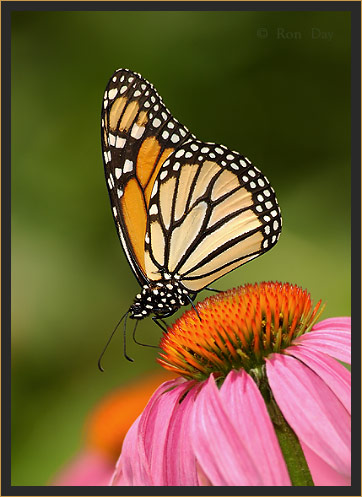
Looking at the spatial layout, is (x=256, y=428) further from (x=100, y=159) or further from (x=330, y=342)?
(x=100, y=159)

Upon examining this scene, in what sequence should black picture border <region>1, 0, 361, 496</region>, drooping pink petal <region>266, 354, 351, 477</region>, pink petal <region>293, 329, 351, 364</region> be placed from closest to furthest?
drooping pink petal <region>266, 354, 351, 477</region>
pink petal <region>293, 329, 351, 364</region>
black picture border <region>1, 0, 361, 496</region>

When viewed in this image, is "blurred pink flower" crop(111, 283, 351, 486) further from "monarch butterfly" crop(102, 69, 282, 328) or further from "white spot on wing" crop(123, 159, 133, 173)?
"white spot on wing" crop(123, 159, 133, 173)

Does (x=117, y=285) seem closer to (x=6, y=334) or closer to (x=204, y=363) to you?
(x=6, y=334)

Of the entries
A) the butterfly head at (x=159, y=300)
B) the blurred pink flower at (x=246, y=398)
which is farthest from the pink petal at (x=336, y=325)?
the butterfly head at (x=159, y=300)

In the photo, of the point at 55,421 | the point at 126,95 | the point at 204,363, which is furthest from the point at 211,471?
the point at 55,421

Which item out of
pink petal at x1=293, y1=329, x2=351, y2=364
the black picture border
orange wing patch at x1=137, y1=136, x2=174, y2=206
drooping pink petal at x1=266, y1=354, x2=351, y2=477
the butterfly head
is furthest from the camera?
orange wing patch at x1=137, y1=136, x2=174, y2=206

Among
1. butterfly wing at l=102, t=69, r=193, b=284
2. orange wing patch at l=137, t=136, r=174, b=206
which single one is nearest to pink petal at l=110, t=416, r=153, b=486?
butterfly wing at l=102, t=69, r=193, b=284


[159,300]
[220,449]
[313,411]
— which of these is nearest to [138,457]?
[220,449]

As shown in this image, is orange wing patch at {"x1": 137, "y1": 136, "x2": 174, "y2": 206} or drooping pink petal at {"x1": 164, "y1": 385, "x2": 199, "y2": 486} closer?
drooping pink petal at {"x1": 164, "y1": 385, "x2": 199, "y2": 486}
